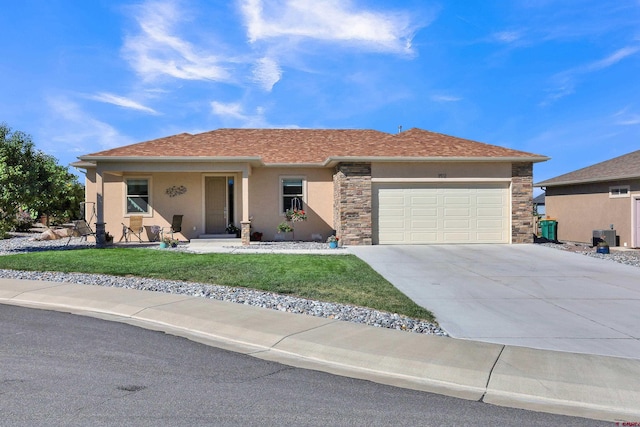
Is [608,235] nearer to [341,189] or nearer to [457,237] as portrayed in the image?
[457,237]

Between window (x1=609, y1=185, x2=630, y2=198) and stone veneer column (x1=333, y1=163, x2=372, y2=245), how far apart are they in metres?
11.0

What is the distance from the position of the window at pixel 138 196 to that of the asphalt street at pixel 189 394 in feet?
47.9

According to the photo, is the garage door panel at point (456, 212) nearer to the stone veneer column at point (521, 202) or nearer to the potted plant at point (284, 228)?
the stone veneer column at point (521, 202)

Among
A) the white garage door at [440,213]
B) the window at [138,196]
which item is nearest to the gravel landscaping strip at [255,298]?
the window at [138,196]

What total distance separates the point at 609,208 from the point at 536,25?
9.06 m

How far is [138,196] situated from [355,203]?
9.38 meters

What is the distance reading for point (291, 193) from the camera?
2059 cm

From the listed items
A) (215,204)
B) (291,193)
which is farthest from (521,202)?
(215,204)

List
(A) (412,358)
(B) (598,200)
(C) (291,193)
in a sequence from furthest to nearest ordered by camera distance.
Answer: (B) (598,200) < (C) (291,193) < (A) (412,358)

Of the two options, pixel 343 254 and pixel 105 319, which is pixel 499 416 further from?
pixel 343 254

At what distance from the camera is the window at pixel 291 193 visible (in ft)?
67.3

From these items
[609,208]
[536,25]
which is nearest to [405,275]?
[536,25]

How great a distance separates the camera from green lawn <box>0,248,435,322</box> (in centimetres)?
899

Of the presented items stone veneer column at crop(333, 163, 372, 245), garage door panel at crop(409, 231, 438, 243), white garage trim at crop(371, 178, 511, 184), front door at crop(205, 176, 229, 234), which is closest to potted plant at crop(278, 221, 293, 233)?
stone veneer column at crop(333, 163, 372, 245)
